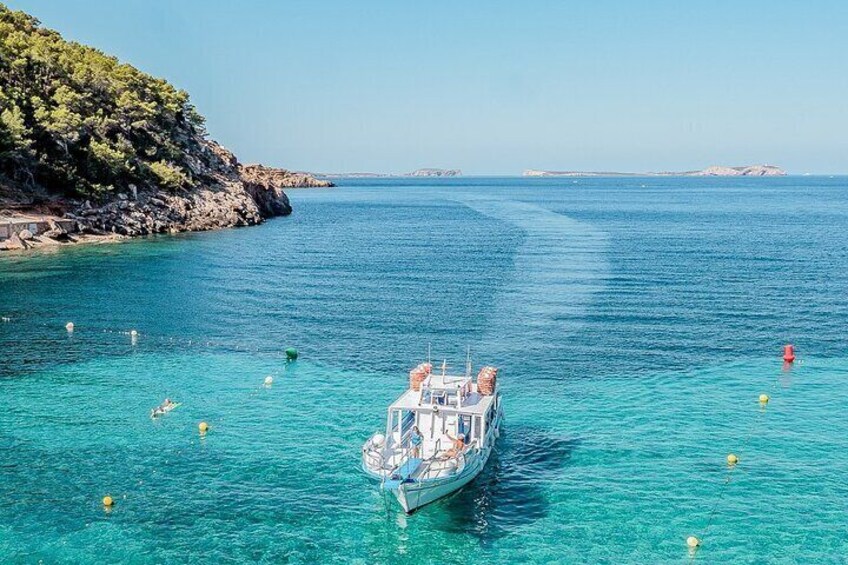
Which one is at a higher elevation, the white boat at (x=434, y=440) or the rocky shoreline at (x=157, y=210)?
the rocky shoreline at (x=157, y=210)

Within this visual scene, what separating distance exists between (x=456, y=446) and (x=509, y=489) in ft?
10.9

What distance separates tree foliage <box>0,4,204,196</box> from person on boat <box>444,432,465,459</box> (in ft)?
302

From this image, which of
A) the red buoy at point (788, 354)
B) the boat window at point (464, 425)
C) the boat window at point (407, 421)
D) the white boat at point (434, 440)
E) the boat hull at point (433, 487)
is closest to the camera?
the boat hull at point (433, 487)

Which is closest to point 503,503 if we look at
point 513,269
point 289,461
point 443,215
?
point 289,461

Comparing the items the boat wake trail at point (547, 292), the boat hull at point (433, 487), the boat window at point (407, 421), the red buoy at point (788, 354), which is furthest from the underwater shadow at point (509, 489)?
the red buoy at point (788, 354)

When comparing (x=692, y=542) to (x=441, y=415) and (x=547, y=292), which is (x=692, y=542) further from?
(x=547, y=292)

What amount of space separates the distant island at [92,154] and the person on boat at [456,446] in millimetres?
83020

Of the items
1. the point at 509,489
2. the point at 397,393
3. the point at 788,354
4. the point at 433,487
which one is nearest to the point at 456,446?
the point at 433,487

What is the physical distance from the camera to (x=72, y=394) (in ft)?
149

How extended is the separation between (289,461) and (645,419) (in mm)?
19272

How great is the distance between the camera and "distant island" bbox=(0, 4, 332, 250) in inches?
4178

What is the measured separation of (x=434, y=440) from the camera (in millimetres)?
33969

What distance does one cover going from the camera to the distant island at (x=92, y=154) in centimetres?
10612

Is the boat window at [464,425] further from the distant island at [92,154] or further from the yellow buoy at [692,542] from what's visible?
the distant island at [92,154]
